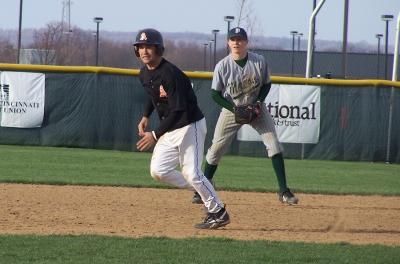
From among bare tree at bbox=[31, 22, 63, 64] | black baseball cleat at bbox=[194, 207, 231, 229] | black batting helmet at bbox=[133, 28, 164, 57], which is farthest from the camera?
bare tree at bbox=[31, 22, 63, 64]

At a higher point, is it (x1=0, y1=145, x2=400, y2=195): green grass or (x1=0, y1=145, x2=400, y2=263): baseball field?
(x1=0, y1=145, x2=400, y2=263): baseball field

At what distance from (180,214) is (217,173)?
192 inches

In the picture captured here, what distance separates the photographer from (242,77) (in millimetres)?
9094

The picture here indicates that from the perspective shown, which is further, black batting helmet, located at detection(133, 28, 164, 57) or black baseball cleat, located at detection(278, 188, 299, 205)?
black baseball cleat, located at detection(278, 188, 299, 205)

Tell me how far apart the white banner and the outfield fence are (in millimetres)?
105

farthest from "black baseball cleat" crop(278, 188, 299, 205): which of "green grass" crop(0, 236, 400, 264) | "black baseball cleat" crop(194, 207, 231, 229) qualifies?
"green grass" crop(0, 236, 400, 264)

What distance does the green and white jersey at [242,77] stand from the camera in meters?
9.08

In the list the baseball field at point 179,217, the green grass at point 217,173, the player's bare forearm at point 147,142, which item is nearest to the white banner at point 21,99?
the green grass at point 217,173

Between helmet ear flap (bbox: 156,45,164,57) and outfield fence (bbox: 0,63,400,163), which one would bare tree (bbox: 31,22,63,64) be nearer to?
outfield fence (bbox: 0,63,400,163)

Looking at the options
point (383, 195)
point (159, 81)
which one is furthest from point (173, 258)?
point (383, 195)

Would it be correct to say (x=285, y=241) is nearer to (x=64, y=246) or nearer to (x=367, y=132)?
(x=64, y=246)

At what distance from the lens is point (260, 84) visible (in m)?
9.16

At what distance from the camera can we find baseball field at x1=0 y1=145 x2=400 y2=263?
6.32 metres

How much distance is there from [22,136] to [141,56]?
10713 millimetres
